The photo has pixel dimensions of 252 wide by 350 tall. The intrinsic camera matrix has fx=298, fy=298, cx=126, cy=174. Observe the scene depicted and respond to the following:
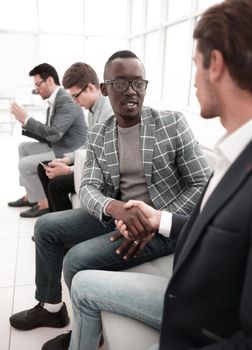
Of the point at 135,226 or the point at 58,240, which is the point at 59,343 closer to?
the point at 58,240

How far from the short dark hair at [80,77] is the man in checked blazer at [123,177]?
76 centimetres

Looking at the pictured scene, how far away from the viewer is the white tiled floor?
1.47 metres

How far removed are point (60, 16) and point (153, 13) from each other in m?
2.28

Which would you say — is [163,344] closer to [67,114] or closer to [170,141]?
[170,141]

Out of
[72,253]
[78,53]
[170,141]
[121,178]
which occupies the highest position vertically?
[78,53]

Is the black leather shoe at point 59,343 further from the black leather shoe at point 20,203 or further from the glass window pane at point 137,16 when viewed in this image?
the glass window pane at point 137,16

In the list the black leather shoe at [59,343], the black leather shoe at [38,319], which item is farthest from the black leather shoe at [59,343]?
the black leather shoe at [38,319]

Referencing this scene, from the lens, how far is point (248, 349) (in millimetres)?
599

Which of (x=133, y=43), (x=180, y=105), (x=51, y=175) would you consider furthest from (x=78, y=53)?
(x=51, y=175)

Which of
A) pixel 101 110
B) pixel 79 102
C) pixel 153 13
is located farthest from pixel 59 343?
pixel 153 13

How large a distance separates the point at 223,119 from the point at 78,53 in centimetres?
686

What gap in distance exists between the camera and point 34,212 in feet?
9.07

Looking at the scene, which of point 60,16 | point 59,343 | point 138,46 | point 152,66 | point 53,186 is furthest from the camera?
point 60,16

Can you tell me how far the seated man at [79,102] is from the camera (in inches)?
84.7
